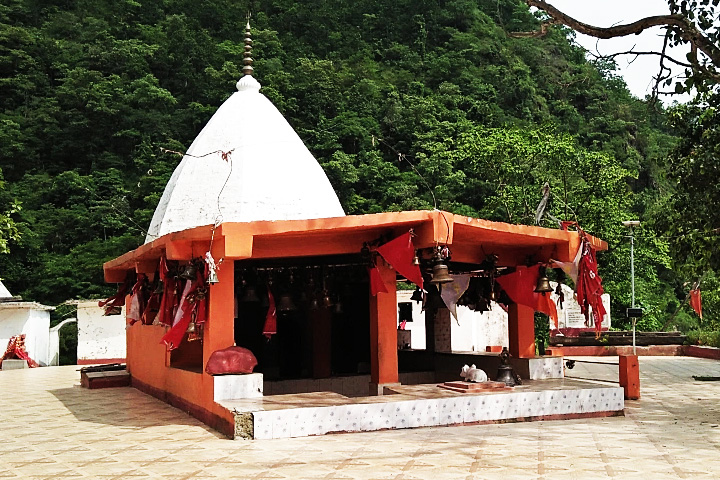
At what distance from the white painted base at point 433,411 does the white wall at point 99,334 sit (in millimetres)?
17027

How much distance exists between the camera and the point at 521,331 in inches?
450

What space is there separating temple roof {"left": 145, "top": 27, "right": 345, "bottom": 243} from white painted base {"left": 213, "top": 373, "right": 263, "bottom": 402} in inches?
179

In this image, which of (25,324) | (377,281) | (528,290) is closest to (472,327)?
(528,290)

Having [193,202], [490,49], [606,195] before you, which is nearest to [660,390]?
[193,202]

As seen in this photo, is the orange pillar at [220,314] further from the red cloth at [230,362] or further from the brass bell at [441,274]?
the brass bell at [441,274]

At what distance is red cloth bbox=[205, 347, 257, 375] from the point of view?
8594 millimetres

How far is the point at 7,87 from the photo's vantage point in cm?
3591

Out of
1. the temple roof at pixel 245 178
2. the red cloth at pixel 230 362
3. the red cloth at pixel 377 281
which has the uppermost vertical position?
the temple roof at pixel 245 178

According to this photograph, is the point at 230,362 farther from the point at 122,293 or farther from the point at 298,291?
the point at 122,293

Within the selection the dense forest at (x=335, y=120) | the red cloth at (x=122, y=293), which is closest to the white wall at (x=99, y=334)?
the dense forest at (x=335, y=120)

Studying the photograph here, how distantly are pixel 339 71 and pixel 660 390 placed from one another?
2897 cm

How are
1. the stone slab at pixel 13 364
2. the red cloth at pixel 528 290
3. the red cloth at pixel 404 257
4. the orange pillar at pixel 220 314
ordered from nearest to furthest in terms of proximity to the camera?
the orange pillar at pixel 220 314, the red cloth at pixel 404 257, the red cloth at pixel 528 290, the stone slab at pixel 13 364

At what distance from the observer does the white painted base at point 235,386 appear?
8500mm

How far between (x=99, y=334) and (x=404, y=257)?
56.6ft
